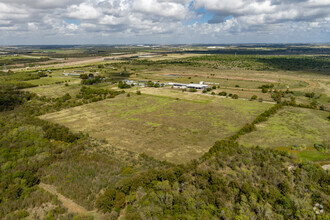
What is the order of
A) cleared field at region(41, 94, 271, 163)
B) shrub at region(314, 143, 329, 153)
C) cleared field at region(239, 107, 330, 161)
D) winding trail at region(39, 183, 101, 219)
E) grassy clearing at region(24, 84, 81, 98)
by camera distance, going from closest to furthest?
winding trail at region(39, 183, 101, 219)
shrub at region(314, 143, 329, 153)
cleared field at region(239, 107, 330, 161)
cleared field at region(41, 94, 271, 163)
grassy clearing at region(24, 84, 81, 98)

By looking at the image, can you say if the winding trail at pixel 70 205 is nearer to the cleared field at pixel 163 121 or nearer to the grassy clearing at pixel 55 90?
the cleared field at pixel 163 121

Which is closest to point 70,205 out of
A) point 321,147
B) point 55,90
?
point 321,147

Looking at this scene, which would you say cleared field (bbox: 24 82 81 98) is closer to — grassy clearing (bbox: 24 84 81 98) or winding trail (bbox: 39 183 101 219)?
grassy clearing (bbox: 24 84 81 98)

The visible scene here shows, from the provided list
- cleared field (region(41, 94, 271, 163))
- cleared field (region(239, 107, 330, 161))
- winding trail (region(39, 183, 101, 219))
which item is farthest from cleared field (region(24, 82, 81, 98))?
cleared field (region(239, 107, 330, 161))

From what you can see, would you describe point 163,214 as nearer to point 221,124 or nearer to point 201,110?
point 221,124

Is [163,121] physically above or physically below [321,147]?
above

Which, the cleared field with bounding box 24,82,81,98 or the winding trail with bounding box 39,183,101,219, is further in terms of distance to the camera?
the cleared field with bounding box 24,82,81,98

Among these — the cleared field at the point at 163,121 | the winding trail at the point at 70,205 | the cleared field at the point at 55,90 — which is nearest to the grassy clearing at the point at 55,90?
the cleared field at the point at 55,90

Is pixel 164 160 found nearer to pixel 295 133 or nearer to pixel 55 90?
pixel 295 133
